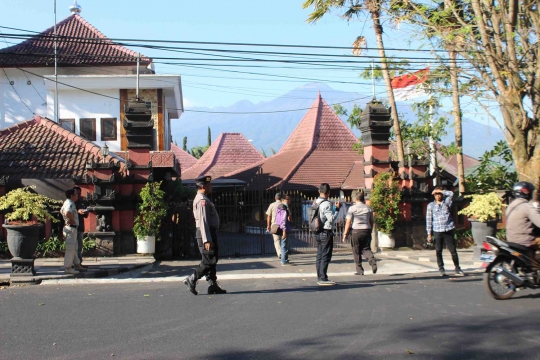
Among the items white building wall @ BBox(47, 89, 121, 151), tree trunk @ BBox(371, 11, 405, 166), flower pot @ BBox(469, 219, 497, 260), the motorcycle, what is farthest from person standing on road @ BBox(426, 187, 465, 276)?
white building wall @ BBox(47, 89, 121, 151)

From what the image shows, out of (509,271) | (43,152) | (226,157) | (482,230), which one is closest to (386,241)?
(482,230)

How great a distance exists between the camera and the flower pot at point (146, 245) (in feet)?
51.7

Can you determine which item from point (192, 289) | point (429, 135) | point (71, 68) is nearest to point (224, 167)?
point (71, 68)

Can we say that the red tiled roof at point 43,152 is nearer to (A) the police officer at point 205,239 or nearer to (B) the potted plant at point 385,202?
(B) the potted plant at point 385,202

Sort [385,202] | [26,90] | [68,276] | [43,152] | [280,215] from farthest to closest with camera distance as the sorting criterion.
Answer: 1. [26,90]
2. [43,152]
3. [385,202]
4. [280,215]
5. [68,276]

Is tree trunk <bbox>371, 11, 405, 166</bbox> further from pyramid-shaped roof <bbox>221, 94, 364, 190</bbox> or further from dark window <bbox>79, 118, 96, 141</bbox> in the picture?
dark window <bbox>79, 118, 96, 141</bbox>

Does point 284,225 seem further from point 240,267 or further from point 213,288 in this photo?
point 213,288

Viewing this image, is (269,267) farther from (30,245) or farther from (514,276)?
(514,276)

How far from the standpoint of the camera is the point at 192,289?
939 centimetres

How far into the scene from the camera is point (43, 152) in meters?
18.7

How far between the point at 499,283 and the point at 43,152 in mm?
14773

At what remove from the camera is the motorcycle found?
859 cm

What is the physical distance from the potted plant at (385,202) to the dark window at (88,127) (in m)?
15.9

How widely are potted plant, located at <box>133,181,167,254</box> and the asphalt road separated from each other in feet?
16.7
